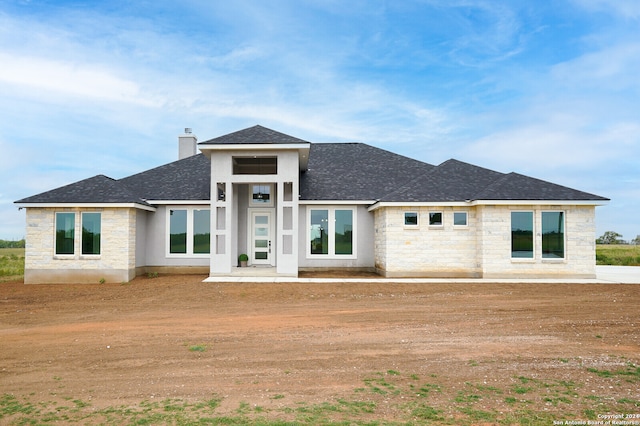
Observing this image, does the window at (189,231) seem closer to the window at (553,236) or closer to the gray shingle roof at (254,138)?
the gray shingle roof at (254,138)

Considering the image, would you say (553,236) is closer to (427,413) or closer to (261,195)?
(261,195)

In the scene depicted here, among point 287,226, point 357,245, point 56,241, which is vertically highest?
point 287,226

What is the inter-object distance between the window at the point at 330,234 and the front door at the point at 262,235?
6.44 feet

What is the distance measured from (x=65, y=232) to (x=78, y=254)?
108cm

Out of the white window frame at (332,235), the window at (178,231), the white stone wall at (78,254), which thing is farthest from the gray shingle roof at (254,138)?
the white stone wall at (78,254)

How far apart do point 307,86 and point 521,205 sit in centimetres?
1260

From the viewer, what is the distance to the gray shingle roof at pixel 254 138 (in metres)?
16.5

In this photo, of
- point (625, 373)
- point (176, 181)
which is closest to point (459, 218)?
point (625, 373)

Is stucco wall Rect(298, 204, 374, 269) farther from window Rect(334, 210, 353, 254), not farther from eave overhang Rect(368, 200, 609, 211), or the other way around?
eave overhang Rect(368, 200, 609, 211)

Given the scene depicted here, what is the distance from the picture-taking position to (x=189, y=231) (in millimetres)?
19062

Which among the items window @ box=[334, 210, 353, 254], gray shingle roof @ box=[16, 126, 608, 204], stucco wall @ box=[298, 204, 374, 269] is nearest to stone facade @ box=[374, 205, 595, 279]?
gray shingle roof @ box=[16, 126, 608, 204]

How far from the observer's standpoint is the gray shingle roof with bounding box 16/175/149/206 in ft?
54.2

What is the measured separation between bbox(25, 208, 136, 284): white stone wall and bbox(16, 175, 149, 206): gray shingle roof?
40 centimetres

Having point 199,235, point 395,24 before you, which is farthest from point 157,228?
point 395,24
